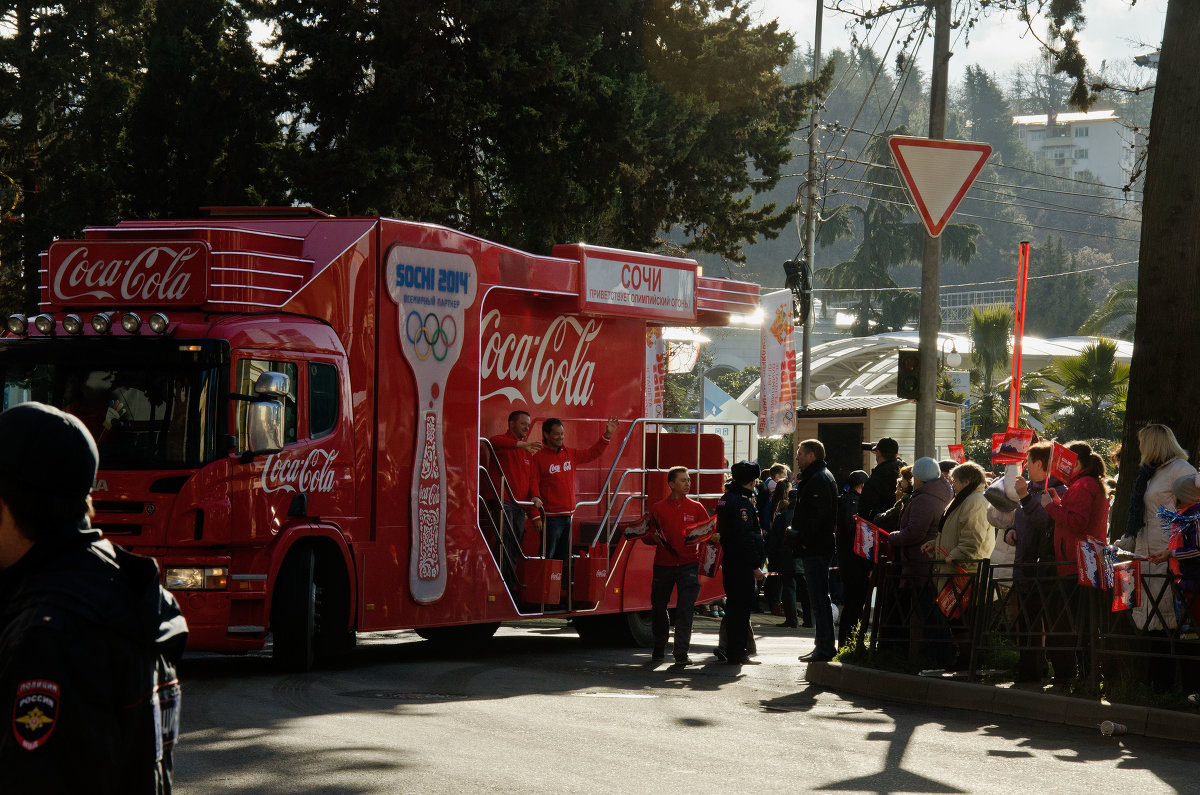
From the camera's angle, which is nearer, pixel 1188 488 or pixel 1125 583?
pixel 1188 488

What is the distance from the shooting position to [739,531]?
44.5 feet

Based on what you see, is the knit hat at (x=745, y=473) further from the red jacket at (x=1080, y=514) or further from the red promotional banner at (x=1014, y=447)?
the red promotional banner at (x=1014, y=447)

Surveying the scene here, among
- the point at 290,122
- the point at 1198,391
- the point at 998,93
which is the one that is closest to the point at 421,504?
the point at 1198,391

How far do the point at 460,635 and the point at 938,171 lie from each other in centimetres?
679

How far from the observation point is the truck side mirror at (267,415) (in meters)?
10.4

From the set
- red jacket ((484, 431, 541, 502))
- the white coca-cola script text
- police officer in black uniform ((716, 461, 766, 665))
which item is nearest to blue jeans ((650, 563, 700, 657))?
police officer in black uniform ((716, 461, 766, 665))

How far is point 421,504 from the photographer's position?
40.8 feet

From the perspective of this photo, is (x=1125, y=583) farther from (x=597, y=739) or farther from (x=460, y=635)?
(x=460, y=635)

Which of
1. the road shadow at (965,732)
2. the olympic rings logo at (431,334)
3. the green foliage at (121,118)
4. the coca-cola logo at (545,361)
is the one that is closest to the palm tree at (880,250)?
the green foliage at (121,118)

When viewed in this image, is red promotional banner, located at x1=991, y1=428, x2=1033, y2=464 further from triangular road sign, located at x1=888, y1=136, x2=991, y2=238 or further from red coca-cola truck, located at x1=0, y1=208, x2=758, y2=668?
red coca-cola truck, located at x1=0, y1=208, x2=758, y2=668

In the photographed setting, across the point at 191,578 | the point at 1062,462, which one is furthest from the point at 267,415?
the point at 1062,462

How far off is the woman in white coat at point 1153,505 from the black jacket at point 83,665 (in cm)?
875

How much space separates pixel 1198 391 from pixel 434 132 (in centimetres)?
1227

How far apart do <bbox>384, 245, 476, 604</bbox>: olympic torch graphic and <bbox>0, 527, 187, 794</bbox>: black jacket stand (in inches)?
374
